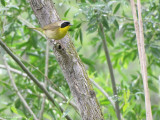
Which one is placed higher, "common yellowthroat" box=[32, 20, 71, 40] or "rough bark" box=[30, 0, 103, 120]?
"common yellowthroat" box=[32, 20, 71, 40]

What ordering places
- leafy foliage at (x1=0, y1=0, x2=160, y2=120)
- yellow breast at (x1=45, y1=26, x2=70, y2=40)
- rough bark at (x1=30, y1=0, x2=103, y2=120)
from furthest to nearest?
leafy foliage at (x1=0, y1=0, x2=160, y2=120), yellow breast at (x1=45, y1=26, x2=70, y2=40), rough bark at (x1=30, y1=0, x2=103, y2=120)

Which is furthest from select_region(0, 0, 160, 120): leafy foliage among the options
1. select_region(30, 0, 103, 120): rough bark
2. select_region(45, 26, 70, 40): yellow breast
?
select_region(45, 26, 70, 40): yellow breast

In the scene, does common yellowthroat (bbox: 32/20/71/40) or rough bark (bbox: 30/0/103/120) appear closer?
rough bark (bbox: 30/0/103/120)

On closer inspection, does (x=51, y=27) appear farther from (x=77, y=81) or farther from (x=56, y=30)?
(x=77, y=81)

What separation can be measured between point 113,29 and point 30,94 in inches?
37.2

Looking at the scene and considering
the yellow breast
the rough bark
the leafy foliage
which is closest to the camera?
the rough bark

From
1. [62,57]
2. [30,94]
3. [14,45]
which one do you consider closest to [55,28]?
[62,57]

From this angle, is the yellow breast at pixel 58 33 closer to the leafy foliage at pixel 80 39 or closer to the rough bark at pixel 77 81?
the rough bark at pixel 77 81

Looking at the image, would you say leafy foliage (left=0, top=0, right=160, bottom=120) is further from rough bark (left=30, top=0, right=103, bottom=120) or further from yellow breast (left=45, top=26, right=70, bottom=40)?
yellow breast (left=45, top=26, right=70, bottom=40)

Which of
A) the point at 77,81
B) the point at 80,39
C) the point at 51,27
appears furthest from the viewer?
the point at 80,39

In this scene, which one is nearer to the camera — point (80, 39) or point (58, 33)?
point (58, 33)

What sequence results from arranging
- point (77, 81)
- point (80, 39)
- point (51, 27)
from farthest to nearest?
point (80, 39)
point (51, 27)
point (77, 81)

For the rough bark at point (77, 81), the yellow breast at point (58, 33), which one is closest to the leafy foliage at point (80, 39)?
the rough bark at point (77, 81)

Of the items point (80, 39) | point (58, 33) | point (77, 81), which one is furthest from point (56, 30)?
point (80, 39)
